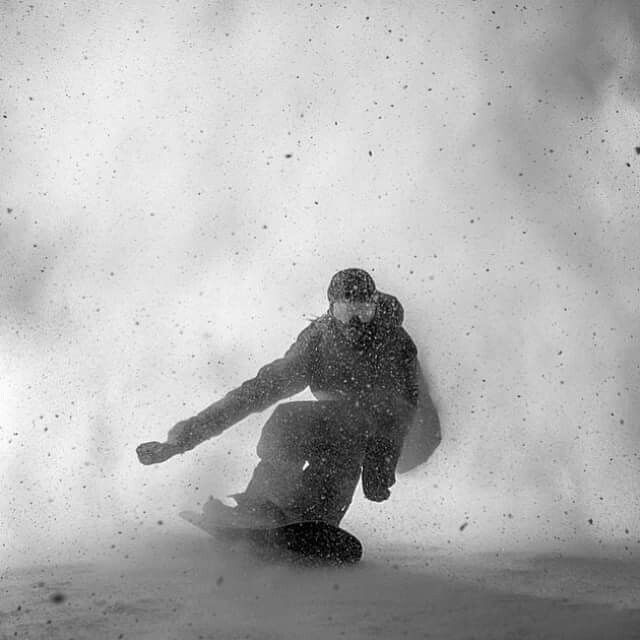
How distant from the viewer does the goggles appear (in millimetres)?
1888

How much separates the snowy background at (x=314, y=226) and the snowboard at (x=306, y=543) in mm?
874

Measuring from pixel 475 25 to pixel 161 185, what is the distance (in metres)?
1.38

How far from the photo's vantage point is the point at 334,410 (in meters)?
1.92

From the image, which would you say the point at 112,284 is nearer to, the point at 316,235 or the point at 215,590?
the point at 316,235

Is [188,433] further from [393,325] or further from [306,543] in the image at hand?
[393,325]

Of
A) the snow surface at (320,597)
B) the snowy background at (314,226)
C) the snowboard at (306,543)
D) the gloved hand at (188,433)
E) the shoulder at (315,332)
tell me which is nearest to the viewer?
the snow surface at (320,597)

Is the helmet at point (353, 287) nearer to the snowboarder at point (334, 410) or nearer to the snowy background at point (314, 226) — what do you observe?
the snowboarder at point (334, 410)

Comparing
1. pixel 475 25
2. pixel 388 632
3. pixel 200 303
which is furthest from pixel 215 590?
pixel 475 25

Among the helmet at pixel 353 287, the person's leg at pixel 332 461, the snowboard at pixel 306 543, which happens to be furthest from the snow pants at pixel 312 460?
the helmet at pixel 353 287

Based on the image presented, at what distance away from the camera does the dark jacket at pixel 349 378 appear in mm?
1908

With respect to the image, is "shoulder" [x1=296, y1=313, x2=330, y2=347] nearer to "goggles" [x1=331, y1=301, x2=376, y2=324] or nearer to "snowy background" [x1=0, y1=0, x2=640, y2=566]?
"goggles" [x1=331, y1=301, x2=376, y2=324]

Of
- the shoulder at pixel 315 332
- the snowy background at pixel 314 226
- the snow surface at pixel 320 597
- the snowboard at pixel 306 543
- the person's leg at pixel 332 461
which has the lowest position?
the snow surface at pixel 320 597

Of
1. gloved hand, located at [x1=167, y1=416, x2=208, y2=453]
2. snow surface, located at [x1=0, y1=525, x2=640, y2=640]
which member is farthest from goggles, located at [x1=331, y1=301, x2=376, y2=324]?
snow surface, located at [x1=0, y1=525, x2=640, y2=640]

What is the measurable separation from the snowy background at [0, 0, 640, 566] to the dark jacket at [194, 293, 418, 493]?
2.34ft
